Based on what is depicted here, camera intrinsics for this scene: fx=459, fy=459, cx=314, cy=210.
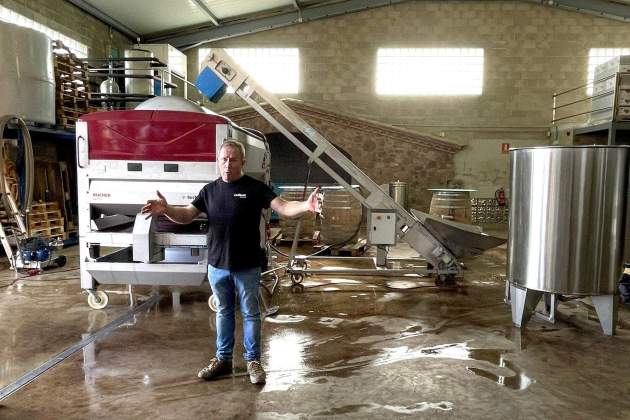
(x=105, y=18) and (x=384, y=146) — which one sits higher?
(x=105, y=18)

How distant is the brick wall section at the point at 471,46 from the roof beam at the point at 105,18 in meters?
3.29

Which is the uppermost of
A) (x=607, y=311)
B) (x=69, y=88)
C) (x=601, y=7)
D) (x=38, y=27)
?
(x=601, y=7)

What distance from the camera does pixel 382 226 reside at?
6320mm

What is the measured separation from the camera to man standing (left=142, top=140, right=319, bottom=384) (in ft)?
10.5

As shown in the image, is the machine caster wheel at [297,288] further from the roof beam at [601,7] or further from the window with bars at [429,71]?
the roof beam at [601,7]

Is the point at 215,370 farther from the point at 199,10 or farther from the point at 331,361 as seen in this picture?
the point at 199,10

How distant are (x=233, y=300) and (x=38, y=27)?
10994 millimetres

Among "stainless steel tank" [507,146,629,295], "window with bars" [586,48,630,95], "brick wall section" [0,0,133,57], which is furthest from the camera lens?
"window with bars" [586,48,630,95]

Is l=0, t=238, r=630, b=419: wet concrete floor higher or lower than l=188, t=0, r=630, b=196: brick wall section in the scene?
lower

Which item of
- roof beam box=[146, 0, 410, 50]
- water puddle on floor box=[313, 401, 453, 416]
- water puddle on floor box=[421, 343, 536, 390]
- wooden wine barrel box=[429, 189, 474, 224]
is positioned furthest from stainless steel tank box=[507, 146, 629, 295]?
roof beam box=[146, 0, 410, 50]

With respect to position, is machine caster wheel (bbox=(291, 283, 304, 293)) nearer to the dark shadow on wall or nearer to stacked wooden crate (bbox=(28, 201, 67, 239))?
stacked wooden crate (bbox=(28, 201, 67, 239))

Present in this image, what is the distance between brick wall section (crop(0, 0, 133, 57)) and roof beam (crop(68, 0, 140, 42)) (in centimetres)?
13

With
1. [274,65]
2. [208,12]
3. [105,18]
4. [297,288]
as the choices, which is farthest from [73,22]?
[297,288]

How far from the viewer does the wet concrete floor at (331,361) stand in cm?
299
